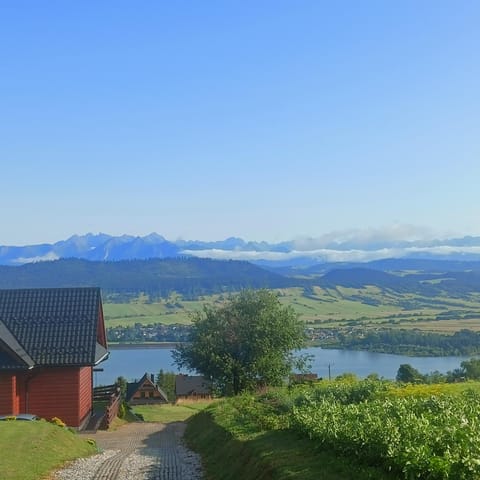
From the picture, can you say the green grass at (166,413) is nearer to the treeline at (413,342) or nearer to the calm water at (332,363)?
the calm water at (332,363)

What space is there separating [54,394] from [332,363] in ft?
325

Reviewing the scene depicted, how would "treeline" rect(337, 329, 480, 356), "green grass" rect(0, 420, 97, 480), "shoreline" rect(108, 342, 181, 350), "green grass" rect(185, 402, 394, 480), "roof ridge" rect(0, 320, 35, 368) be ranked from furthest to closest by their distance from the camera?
"shoreline" rect(108, 342, 181, 350)
"treeline" rect(337, 329, 480, 356)
"roof ridge" rect(0, 320, 35, 368)
"green grass" rect(0, 420, 97, 480)
"green grass" rect(185, 402, 394, 480)

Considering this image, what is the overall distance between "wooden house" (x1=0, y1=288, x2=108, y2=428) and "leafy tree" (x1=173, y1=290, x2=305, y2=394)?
6489mm

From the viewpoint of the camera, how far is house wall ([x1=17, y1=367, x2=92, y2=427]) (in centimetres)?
3281

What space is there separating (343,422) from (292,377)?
2707cm

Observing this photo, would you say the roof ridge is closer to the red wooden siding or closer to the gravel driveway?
the red wooden siding

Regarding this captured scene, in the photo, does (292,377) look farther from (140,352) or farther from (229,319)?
(140,352)

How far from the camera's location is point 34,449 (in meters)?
20.9

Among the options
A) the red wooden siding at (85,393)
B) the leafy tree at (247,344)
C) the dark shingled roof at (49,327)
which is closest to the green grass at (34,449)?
the dark shingled roof at (49,327)

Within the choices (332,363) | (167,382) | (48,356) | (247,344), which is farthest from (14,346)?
(332,363)

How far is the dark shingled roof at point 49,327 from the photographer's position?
32.8 metres

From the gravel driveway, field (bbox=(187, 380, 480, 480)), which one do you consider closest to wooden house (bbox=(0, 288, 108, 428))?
the gravel driveway

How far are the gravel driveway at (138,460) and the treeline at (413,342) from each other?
125408 millimetres

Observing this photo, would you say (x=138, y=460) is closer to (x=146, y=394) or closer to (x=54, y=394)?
(x=54, y=394)
